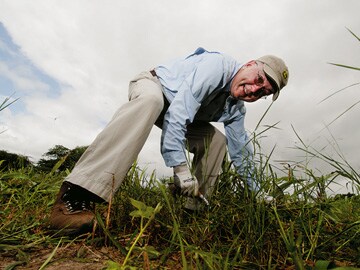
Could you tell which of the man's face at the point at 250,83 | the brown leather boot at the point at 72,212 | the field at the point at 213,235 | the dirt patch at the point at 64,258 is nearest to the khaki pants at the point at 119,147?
the brown leather boot at the point at 72,212

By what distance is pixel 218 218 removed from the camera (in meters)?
1.72

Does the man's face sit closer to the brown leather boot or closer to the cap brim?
the cap brim

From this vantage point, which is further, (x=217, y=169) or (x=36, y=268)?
(x=217, y=169)

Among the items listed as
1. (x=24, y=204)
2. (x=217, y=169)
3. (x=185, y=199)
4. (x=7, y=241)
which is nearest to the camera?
(x=7, y=241)

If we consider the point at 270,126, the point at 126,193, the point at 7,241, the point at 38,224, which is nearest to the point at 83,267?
the point at 7,241

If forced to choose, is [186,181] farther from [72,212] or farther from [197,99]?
[72,212]

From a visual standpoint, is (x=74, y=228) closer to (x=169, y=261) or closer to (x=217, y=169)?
(x=169, y=261)

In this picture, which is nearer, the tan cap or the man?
the man

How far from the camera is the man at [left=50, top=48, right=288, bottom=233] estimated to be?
1.87 meters

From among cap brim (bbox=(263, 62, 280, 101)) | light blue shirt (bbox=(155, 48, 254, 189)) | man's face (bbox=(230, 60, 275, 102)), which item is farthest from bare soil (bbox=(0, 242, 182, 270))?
cap brim (bbox=(263, 62, 280, 101))

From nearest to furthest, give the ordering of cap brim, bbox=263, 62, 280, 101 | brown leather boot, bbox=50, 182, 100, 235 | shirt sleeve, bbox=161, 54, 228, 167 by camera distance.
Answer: brown leather boot, bbox=50, 182, 100, 235
shirt sleeve, bbox=161, 54, 228, 167
cap brim, bbox=263, 62, 280, 101

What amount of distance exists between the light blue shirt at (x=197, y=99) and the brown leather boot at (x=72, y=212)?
22.0 inches

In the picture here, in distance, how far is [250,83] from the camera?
239 centimetres

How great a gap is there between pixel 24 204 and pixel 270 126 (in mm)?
1812
